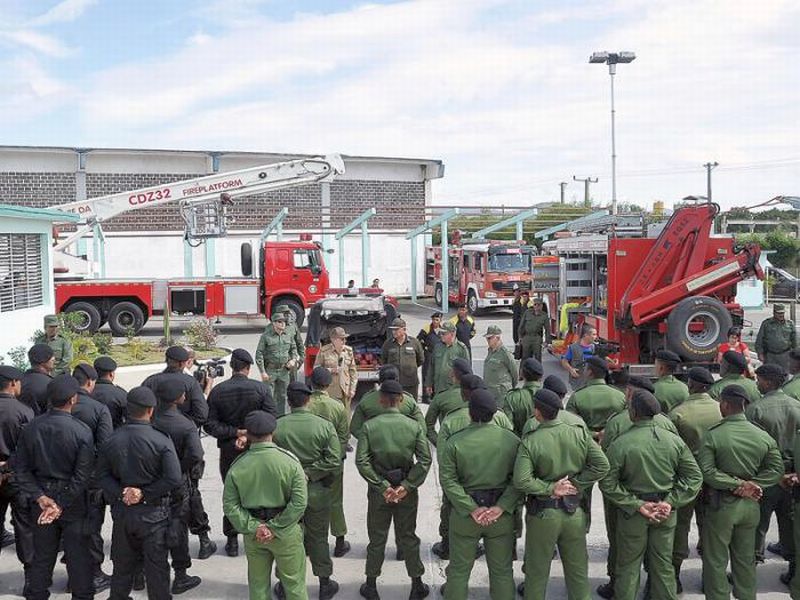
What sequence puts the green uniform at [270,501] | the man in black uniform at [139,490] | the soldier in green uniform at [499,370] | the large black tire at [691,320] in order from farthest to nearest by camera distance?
1. the large black tire at [691,320]
2. the soldier in green uniform at [499,370]
3. the man in black uniform at [139,490]
4. the green uniform at [270,501]

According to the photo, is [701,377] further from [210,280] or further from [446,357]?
[210,280]

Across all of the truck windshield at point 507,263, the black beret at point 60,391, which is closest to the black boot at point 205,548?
the black beret at point 60,391

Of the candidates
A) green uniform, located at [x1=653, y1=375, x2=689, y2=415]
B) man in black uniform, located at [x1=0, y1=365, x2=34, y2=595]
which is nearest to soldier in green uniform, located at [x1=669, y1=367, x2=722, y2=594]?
green uniform, located at [x1=653, y1=375, x2=689, y2=415]

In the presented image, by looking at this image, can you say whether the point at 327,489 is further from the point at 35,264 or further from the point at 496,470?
the point at 35,264

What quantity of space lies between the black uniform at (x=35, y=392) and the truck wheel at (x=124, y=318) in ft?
44.1

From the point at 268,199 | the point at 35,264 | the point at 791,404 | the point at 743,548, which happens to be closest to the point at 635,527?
the point at 743,548

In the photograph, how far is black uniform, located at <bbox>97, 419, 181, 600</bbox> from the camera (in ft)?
16.6

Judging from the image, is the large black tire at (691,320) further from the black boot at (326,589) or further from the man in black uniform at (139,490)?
the man in black uniform at (139,490)

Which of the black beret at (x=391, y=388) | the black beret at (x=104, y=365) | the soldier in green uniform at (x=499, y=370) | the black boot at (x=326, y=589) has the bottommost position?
the black boot at (x=326, y=589)

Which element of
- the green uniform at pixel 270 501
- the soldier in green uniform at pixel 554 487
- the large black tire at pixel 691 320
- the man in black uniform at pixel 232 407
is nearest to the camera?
the green uniform at pixel 270 501

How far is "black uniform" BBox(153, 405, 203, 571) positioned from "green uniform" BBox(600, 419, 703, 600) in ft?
9.19

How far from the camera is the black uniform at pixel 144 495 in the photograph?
505 cm

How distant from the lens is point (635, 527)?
5.19 m

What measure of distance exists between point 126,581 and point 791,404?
488cm
